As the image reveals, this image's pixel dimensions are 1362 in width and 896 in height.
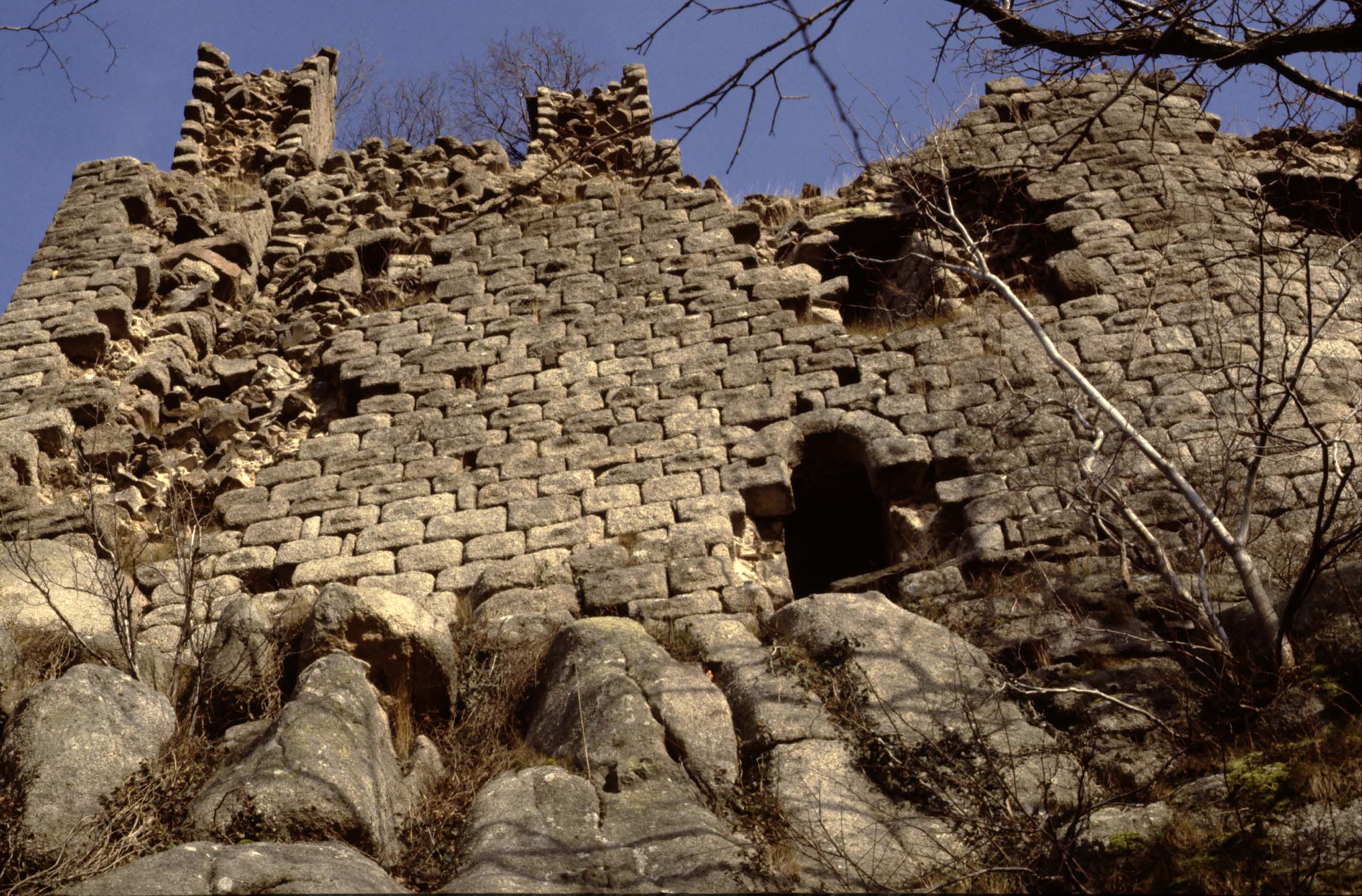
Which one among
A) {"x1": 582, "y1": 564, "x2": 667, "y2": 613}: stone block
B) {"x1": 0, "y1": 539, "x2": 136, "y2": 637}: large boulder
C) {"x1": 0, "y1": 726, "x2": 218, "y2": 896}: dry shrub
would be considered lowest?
{"x1": 0, "y1": 726, "x2": 218, "y2": 896}: dry shrub

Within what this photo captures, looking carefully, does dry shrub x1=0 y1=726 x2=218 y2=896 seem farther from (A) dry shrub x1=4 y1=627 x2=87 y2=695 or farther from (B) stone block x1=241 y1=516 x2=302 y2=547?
(B) stone block x1=241 y1=516 x2=302 y2=547

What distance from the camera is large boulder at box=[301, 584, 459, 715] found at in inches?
198

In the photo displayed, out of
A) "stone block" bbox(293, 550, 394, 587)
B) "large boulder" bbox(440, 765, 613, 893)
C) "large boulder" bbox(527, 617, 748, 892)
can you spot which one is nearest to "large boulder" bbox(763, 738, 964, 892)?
"large boulder" bbox(527, 617, 748, 892)

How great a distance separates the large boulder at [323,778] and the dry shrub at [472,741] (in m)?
0.07

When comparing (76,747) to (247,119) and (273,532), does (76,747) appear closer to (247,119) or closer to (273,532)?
(273,532)

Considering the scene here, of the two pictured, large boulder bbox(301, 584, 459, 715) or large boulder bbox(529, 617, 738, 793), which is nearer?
large boulder bbox(529, 617, 738, 793)

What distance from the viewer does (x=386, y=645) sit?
16.5ft

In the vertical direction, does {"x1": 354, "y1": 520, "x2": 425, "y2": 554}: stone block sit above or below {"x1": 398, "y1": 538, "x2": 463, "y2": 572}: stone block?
above

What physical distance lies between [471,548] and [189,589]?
1.46 m

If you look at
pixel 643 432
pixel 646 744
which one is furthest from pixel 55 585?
pixel 646 744

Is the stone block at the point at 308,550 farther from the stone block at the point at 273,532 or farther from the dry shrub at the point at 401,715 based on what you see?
the dry shrub at the point at 401,715

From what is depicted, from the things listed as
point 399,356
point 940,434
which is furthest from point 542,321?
point 940,434

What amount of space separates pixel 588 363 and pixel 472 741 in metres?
2.78

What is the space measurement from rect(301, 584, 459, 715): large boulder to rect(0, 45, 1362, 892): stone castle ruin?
0.05 feet
